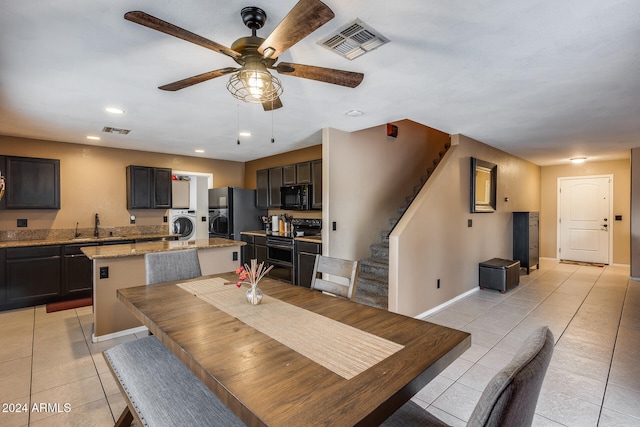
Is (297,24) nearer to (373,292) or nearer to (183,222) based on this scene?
(373,292)

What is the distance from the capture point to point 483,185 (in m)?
5.23

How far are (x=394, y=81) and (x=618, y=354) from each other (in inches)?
127

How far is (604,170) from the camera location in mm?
7020

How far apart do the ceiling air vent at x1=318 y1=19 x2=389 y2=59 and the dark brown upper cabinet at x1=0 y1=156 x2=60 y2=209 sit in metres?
4.89

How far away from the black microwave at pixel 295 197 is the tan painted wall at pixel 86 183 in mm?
2300

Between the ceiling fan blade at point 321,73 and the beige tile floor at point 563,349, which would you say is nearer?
the ceiling fan blade at point 321,73

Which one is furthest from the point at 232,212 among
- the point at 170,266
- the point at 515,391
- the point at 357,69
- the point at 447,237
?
the point at 515,391

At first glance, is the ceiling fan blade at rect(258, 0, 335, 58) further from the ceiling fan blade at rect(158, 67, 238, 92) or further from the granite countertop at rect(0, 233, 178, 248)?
the granite countertop at rect(0, 233, 178, 248)

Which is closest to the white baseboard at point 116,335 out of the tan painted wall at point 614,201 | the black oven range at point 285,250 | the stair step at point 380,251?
the black oven range at point 285,250

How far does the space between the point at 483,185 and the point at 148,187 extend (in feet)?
19.1

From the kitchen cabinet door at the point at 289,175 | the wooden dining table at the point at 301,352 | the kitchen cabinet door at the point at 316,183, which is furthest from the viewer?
the kitchen cabinet door at the point at 289,175

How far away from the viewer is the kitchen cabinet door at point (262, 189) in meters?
6.18

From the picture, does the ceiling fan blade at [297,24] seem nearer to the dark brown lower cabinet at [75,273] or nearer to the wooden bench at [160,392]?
the wooden bench at [160,392]

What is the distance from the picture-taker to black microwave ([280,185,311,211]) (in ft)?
17.4
